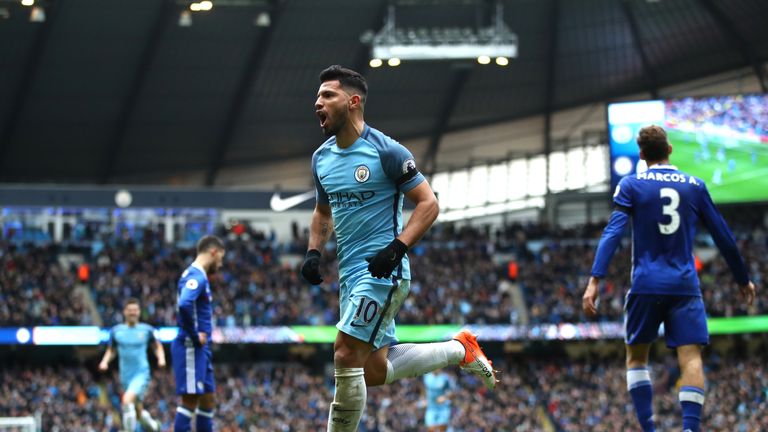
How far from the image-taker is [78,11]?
3747cm

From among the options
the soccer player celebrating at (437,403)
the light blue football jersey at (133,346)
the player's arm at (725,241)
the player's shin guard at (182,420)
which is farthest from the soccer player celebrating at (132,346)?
the player's arm at (725,241)

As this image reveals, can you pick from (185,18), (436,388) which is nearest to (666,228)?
(436,388)

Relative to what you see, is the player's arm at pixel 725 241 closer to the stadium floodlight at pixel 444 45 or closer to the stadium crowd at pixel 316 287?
the stadium floodlight at pixel 444 45

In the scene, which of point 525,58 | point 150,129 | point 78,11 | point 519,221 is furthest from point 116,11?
point 519,221

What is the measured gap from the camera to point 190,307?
11.5m

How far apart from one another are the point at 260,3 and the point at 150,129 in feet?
31.8

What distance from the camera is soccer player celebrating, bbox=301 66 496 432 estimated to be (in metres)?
6.93

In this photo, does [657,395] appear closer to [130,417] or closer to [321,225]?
[130,417]

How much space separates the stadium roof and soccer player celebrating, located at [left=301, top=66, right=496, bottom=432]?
102 ft

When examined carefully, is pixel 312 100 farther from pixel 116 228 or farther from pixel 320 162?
pixel 320 162

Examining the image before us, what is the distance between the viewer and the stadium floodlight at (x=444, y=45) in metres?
36.4

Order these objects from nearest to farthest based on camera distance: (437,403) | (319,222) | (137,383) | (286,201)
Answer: (319,222)
(137,383)
(437,403)
(286,201)

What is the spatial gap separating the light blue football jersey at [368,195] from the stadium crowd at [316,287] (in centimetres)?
3149

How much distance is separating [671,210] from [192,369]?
565cm
